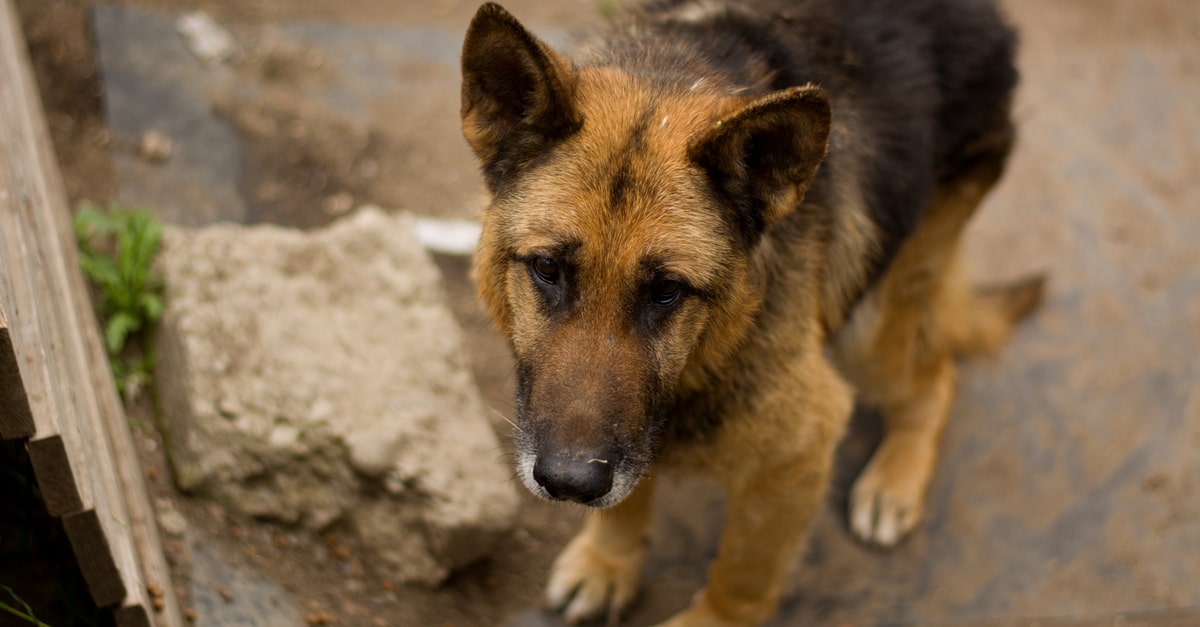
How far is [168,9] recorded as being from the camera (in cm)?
675

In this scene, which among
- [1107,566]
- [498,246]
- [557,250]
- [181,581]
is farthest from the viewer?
[1107,566]

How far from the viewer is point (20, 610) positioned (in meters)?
3.25

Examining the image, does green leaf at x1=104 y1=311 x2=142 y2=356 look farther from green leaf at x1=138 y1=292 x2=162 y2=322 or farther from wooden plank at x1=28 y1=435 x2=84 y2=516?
wooden plank at x1=28 y1=435 x2=84 y2=516

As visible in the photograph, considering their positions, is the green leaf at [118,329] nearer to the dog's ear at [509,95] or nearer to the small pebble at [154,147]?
the small pebble at [154,147]

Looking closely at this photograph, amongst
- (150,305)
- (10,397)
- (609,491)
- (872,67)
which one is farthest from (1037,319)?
(10,397)

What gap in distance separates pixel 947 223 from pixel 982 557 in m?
1.75

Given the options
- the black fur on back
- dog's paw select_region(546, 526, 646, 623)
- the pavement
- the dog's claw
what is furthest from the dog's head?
the dog's claw

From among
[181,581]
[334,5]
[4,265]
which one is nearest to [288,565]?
[181,581]

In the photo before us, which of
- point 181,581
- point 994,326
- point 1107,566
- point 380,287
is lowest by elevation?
point 1107,566

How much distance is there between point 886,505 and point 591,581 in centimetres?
162

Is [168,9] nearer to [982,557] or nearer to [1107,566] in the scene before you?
[982,557]

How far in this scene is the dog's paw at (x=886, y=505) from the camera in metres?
5.12

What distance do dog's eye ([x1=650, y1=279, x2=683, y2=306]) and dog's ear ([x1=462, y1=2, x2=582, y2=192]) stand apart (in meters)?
0.54

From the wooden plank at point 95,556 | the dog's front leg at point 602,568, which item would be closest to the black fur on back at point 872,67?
the dog's front leg at point 602,568
